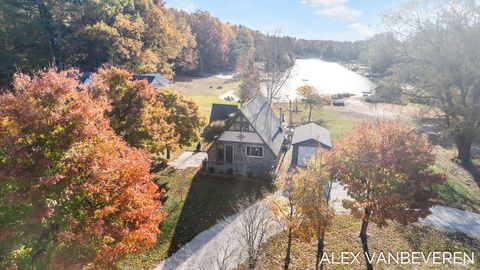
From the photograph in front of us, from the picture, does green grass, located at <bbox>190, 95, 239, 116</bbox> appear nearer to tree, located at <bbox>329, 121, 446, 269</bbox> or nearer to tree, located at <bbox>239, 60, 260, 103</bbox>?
tree, located at <bbox>239, 60, 260, 103</bbox>

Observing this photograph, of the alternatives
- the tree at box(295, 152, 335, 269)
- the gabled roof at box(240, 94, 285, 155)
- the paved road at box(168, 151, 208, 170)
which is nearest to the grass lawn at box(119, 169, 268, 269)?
the paved road at box(168, 151, 208, 170)

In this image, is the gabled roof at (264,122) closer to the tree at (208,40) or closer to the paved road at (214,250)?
the paved road at (214,250)

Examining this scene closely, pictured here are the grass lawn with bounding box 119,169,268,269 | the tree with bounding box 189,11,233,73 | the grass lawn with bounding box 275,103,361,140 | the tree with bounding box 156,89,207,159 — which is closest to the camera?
the grass lawn with bounding box 119,169,268,269

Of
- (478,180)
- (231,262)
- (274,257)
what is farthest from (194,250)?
(478,180)

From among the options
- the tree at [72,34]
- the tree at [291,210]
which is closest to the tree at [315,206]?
the tree at [291,210]

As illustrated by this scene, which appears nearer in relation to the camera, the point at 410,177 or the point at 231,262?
the point at 410,177

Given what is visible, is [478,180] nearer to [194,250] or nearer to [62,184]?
[194,250]

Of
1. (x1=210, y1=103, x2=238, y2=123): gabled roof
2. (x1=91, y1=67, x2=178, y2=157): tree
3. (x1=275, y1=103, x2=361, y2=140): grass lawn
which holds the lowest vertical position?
(x1=275, y1=103, x2=361, y2=140): grass lawn
